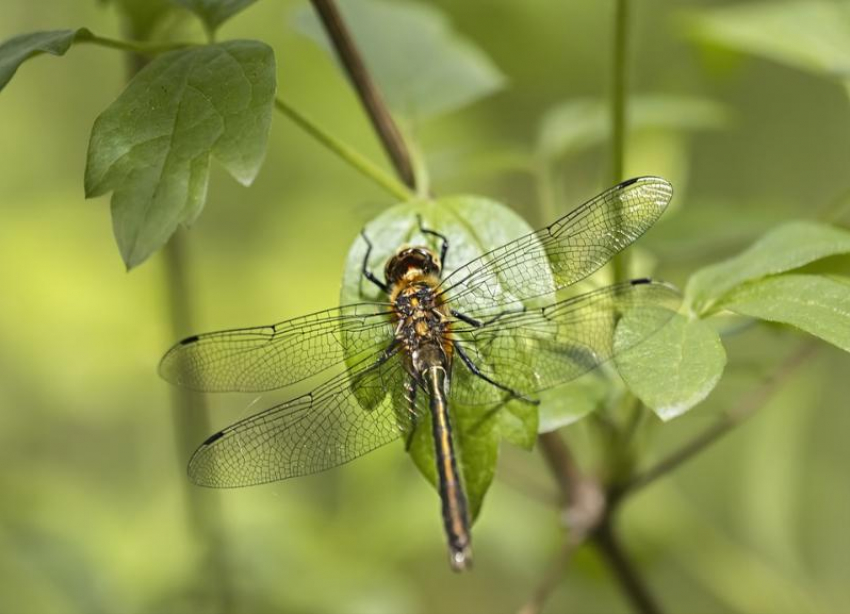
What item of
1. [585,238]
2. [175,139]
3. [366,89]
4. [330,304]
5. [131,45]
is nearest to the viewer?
[175,139]

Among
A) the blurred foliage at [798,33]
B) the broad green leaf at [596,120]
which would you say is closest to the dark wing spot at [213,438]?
the broad green leaf at [596,120]

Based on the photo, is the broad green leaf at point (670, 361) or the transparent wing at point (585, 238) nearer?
the broad green leaf at point (670, 361)

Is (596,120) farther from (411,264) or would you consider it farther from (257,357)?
(257,357)

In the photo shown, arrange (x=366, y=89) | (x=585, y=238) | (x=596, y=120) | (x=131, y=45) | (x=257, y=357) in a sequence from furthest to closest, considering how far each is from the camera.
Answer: (x=596, y=120) → (x=257, y=357) → (x=585, y=238) → (x=366, y=89) → (x=131, y=45)

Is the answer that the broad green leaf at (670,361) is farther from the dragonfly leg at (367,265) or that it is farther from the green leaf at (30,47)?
the green leaf at (30,47)

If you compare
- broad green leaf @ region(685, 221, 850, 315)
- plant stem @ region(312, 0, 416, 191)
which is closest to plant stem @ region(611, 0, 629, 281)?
broad green leaf @ region(685, 221, 850, 315)

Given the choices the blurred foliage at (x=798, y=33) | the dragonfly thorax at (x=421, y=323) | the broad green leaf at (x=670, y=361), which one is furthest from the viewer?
the blurred foliage at (x=798, y=33)

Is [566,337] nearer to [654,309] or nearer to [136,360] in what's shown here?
[654,309]

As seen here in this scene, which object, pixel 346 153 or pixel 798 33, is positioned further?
pixel 798 33

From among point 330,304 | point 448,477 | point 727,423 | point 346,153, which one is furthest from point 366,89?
point 330,304
